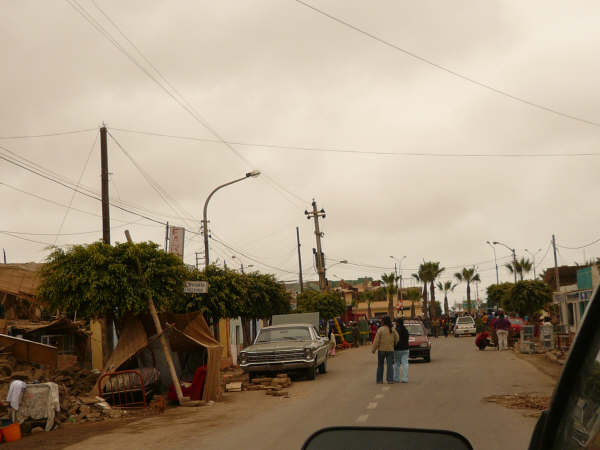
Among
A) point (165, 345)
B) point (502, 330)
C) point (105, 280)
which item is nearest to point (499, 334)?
point (502, 330)

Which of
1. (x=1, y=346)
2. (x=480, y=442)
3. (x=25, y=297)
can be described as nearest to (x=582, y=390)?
(x=480, y=442)

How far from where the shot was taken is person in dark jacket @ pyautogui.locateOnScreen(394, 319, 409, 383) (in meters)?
20.1

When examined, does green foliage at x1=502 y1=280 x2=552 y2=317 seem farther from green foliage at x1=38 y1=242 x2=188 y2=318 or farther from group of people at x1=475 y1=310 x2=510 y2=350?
green foliage at x1=38 y1=242 x2=188 y2=318

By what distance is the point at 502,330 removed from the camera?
36562 mm

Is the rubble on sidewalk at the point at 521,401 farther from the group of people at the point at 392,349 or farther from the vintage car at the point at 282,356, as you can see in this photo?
the vintage car at the point at 282,356

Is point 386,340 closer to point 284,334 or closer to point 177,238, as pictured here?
point 284,334

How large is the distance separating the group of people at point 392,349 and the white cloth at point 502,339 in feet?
57.3

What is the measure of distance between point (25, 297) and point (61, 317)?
1.36 metres

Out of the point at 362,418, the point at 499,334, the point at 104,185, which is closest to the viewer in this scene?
the point at 362,418

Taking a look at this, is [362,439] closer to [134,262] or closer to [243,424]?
[243,424]

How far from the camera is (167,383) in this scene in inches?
813

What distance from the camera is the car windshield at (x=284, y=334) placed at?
24.8 m

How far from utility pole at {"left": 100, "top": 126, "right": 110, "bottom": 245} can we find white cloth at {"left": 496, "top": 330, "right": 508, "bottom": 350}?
21.2 metres

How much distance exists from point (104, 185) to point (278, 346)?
784 centimetres
